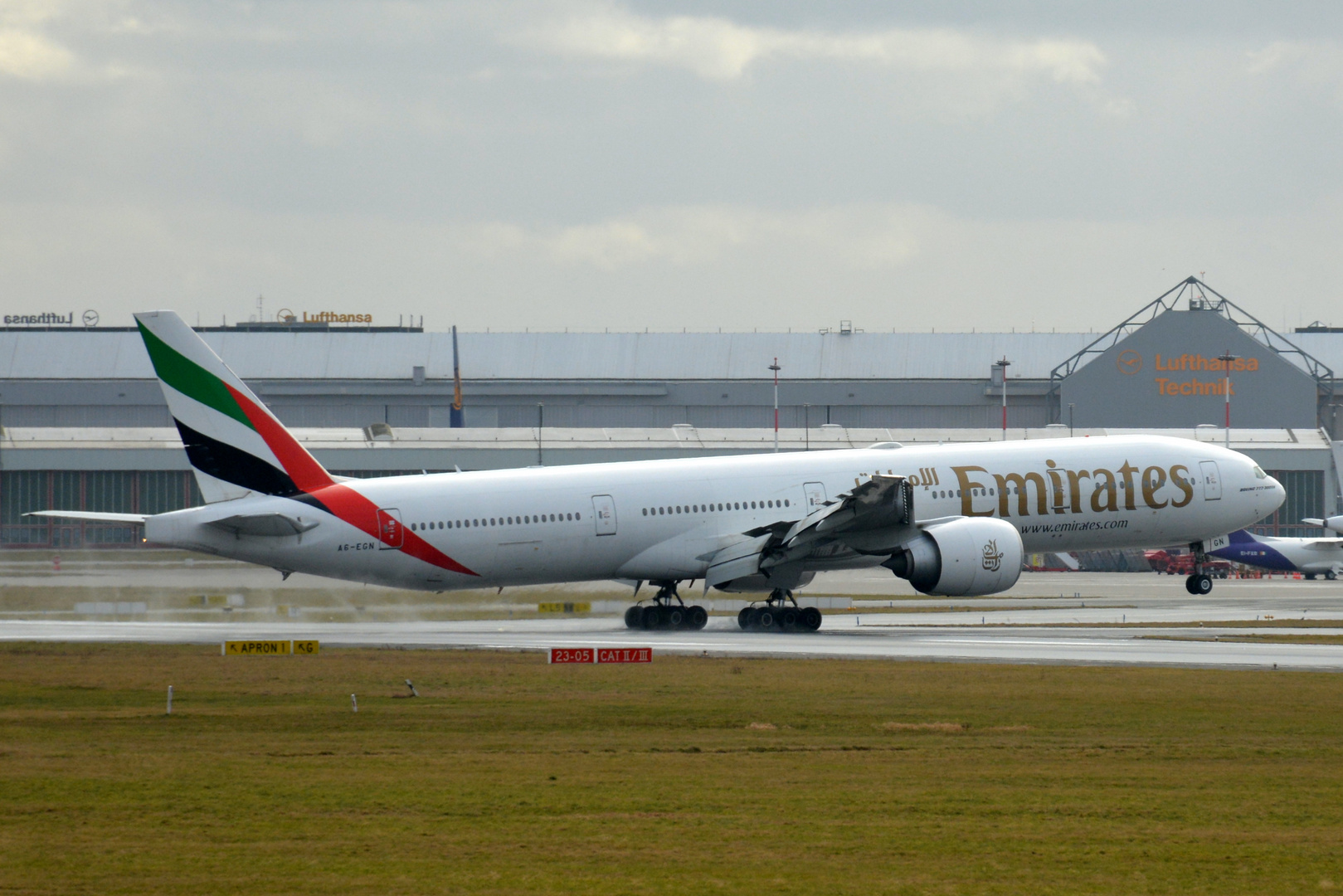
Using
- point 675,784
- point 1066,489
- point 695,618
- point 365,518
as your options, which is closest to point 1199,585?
point 1066,489

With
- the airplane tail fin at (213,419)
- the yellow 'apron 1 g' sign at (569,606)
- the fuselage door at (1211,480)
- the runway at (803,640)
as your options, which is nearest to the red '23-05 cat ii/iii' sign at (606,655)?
the runway at (803,640)

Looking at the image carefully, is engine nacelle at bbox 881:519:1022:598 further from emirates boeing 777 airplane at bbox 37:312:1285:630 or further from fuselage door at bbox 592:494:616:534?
fuselage door at bbox 592:494:616:534

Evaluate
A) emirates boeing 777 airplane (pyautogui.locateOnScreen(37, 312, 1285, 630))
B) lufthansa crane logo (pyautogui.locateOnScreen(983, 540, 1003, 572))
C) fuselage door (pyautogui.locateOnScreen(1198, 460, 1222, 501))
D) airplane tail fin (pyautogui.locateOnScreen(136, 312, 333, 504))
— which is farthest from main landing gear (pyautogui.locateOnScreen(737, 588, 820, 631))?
fuselage door (pyautogui.locateOnScreen(1198, 460, 1222, 501))

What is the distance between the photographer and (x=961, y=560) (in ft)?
138

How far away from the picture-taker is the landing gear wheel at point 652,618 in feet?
147

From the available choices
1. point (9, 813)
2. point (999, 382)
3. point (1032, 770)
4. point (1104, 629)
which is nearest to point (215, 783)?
point (9, 813)

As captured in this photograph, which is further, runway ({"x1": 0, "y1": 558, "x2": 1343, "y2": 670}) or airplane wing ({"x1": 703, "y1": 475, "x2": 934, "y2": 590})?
airplane wing ({"x1": 703, "y1": 475, "x2": 934, "y2": 590})

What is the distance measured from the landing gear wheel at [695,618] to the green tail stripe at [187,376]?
13529 mm

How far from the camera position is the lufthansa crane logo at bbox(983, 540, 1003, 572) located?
4219cm

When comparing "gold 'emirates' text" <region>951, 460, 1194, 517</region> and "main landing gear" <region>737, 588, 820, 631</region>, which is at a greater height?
"gold 'emirates' text" <region>951, 460, 1194, 517</region>

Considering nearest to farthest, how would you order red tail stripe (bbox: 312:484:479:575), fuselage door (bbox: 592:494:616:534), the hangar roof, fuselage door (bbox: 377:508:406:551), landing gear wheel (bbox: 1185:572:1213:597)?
1. red tail stripe (bbox: 312:484:479:575)
2. fuselage door (bbox: 377:508:406:551)
3. fuselage door (bbox: 592:494:616:534)
4. landing gear wheel (bbox: 1185:572:1213:597)
5. the hangar roof

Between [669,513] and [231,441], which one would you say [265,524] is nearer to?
[231,441]

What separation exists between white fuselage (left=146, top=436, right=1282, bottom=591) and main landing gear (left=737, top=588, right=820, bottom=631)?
1.27 m

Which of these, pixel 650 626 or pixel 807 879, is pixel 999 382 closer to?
pixel 650 626
